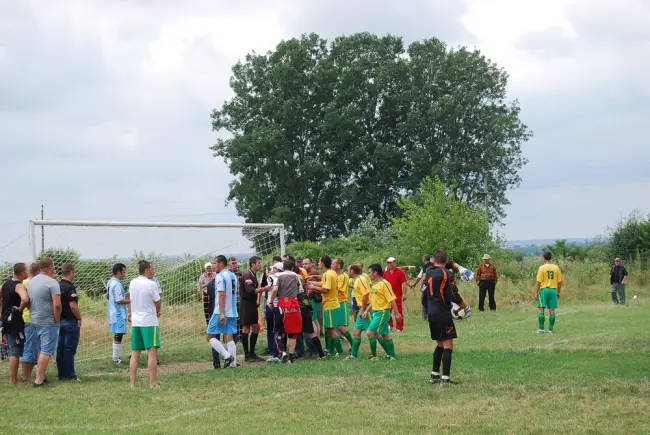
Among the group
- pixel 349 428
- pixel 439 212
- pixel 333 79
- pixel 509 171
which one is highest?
pixel 333 79

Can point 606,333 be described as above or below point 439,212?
below

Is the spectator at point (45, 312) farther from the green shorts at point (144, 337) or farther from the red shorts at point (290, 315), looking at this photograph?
the red shorts at point (290, 315)

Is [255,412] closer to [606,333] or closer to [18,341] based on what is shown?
[18,341]

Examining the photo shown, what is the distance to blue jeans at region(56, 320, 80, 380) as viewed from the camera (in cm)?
1396

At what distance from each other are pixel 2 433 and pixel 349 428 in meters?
3.69

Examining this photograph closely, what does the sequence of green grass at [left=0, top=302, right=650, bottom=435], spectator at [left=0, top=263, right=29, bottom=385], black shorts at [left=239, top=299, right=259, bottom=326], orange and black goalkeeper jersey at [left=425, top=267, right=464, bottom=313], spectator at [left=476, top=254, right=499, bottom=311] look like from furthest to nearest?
spectator at [left=476, top=254, right=499, bottom=311]
black shorts at [left=239, top=299, right=259, bottom=326]
spectator at [left=0, top=263, right=29, bottom=385]
orange and black goalkeeper jersey at [left=425, top=267, right=464, bottom=313]
green grass at [left=0, top=302, right=650, bottom=435]

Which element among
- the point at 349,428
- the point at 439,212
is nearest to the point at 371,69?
the point at 439,212

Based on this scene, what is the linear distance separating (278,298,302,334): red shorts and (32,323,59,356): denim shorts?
12.7 feet

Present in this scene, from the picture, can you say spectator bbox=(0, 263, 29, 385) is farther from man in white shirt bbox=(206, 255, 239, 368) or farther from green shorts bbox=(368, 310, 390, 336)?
green shorts bbox=(368, 310, 390, 336)

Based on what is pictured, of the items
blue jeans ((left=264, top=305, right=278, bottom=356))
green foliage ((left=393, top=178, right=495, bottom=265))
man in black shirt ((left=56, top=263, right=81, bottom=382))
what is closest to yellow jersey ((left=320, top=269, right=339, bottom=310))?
blue jeans ((left=264, top=305, right=278, bottom=356))

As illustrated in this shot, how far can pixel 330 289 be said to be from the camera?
15.9m

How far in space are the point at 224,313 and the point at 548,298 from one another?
7.96 m

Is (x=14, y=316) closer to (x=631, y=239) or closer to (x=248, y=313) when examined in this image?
(x=248, y=313)

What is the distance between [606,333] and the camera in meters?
18.3
